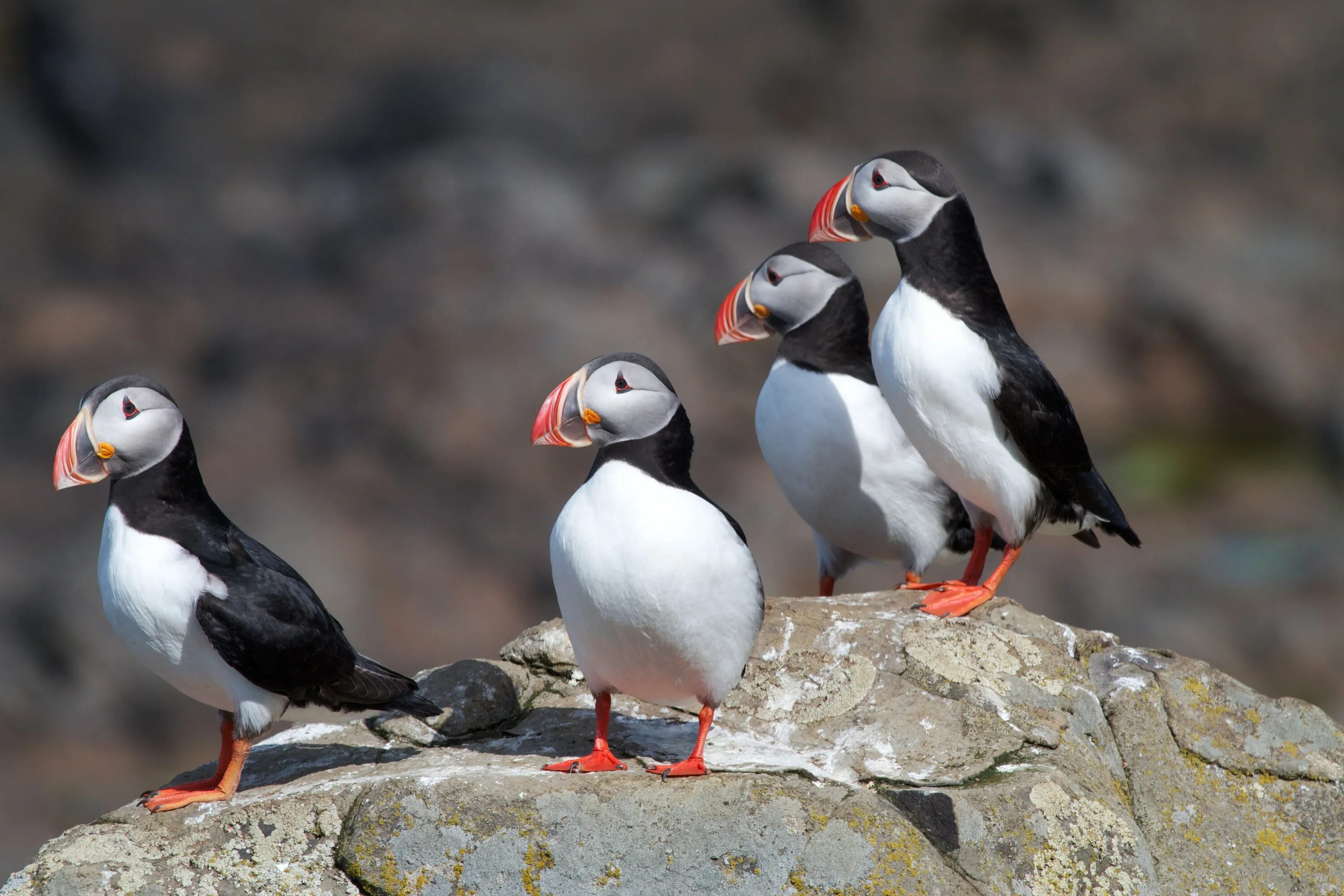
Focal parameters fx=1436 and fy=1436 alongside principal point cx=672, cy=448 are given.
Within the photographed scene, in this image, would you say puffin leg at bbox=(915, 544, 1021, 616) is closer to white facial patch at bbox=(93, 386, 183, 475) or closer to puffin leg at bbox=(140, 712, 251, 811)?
puffin leg at bbox=(140, 712, 251, 811)

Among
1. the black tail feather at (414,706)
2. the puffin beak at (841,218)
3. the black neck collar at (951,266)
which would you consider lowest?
the black tail feather at (414,706)

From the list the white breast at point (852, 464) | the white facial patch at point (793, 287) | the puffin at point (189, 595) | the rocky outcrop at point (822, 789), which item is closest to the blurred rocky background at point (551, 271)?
the white breast at point (852, 464)

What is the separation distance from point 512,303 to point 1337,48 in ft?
40.5

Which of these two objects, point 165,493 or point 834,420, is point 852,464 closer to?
point 834,420

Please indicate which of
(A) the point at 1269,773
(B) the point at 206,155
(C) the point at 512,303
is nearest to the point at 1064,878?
(A) the point at 1269,773

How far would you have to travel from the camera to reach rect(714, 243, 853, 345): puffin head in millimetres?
6344

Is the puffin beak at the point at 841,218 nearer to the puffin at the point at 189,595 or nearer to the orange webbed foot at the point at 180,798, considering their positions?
the puffin at the point at 189,595

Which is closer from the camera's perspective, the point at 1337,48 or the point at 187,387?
the point at 187,387

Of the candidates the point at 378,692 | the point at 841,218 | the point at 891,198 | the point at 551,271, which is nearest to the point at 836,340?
the point at 841,218

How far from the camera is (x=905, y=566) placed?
6.55 meters

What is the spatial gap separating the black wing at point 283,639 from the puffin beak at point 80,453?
46 cm

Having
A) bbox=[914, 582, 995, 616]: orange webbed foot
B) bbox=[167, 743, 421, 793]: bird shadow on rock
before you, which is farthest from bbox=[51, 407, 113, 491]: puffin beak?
bbox=[914, 582, 995, 616]: orange webbed foot

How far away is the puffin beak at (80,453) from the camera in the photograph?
4.47 m

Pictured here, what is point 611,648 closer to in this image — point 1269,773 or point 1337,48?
point 1269,773
